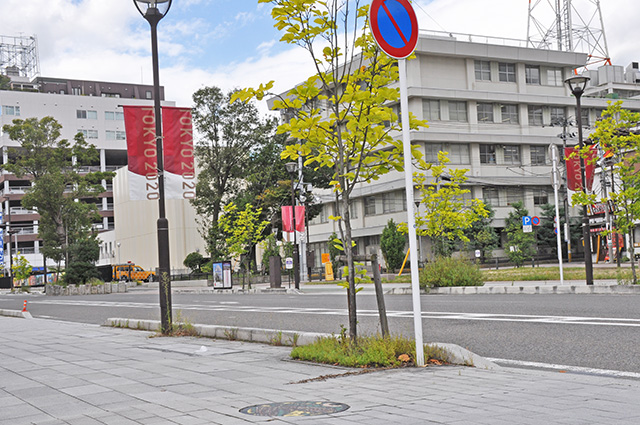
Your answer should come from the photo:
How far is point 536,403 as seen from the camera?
17.8ft

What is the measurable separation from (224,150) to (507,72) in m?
25.9

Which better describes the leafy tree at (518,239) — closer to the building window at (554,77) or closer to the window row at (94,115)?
the building window at (554,77)

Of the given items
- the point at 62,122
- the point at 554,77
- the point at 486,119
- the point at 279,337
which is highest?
the point at 62,122

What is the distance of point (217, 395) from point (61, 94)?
10766cm

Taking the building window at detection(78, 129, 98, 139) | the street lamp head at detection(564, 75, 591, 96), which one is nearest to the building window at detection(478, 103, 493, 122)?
the street lamp head at detection(564, 75, 591, 96)

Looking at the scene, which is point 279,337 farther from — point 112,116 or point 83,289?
point 112,116

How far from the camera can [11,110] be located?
9869 cm

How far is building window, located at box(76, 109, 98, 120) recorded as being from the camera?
339ft

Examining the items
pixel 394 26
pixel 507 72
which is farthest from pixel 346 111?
pixel 507 72

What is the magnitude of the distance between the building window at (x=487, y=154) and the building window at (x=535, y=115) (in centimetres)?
507

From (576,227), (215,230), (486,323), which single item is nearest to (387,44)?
(486,323)

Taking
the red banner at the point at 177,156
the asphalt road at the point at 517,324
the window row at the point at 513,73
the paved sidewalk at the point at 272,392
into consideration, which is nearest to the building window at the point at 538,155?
the window row at the point at 513,73

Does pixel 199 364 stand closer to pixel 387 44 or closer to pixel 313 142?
pixel 313 142

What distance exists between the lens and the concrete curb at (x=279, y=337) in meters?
7.78
